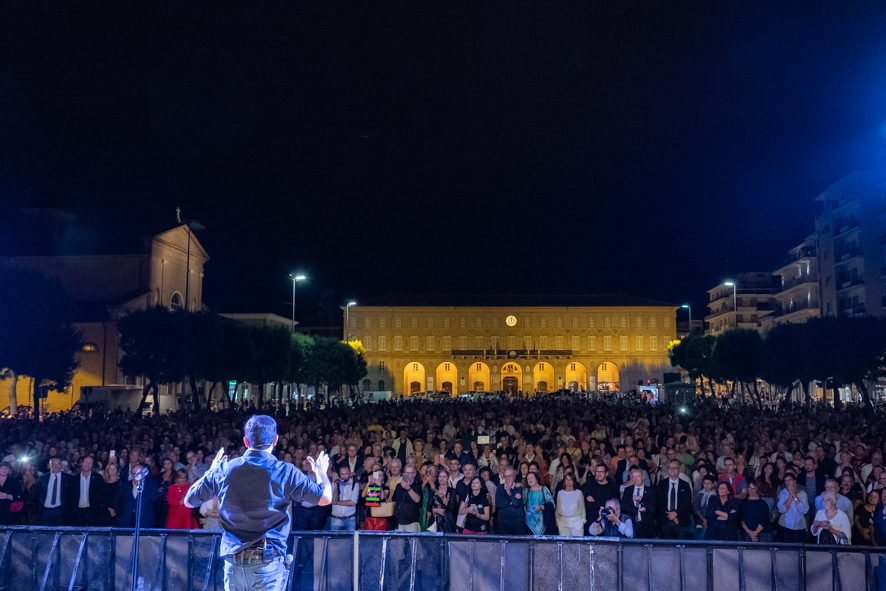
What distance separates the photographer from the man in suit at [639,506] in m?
8.23

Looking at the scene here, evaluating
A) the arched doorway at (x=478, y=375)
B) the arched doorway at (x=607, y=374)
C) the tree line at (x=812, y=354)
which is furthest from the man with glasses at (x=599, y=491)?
the arched doorway at (x=607, y=374)

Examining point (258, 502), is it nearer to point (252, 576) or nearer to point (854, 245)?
point (252, 576)

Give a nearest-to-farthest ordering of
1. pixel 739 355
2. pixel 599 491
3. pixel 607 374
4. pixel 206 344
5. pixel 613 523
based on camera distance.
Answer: pixel 613 523 < pixel 599 491 < pixel 206 344 < pixel 739 355 < pixel 607 374

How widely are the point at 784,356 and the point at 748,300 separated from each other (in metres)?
41.5

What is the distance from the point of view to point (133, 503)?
8.73 metres

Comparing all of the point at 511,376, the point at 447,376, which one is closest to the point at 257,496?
the point at 511,376

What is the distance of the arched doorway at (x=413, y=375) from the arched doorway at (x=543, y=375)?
14.1 metres

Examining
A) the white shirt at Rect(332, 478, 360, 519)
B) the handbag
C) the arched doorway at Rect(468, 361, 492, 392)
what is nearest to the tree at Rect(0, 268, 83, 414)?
the white shirt at Rect(332, 478, 360, 519)

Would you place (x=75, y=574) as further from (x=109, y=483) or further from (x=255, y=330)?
(x=255, y=330)

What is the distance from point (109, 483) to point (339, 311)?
9409cm

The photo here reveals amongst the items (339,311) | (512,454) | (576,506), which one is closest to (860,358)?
(512,454)

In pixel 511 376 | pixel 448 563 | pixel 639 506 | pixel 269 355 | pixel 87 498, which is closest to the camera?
pixel 448 563

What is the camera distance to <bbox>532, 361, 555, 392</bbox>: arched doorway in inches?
3617

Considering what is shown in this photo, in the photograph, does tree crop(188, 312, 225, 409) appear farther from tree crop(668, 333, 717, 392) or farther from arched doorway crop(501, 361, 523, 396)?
arched doorway crop(501, 361, 523, 396)
